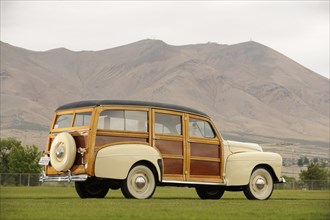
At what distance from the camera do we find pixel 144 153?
1666 centimetres

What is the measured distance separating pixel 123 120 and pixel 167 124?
4.29ft

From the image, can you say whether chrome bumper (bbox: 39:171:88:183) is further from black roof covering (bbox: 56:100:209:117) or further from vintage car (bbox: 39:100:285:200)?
black roof covering (bbox: 56:100:209:117)

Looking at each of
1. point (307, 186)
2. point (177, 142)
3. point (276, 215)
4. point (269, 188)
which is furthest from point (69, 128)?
point (307, 186)

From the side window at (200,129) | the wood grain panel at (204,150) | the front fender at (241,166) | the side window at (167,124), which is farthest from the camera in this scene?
the front fender at (241,166)

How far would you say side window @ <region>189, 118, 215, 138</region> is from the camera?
18.4 metres

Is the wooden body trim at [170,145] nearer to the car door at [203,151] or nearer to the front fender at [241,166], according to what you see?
the car door at [203,151]

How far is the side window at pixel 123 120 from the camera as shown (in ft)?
54.8

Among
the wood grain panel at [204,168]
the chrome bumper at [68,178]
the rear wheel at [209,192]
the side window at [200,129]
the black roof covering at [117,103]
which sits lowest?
the rear wheel at [209,192]

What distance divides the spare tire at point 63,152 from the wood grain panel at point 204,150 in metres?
3.18

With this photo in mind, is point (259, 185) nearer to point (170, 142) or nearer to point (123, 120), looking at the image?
point (170, 142)

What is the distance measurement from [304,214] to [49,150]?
786 cm

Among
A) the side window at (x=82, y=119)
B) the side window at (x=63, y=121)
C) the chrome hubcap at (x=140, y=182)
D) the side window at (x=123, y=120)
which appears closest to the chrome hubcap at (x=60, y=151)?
the side window at (x=82, y=119)

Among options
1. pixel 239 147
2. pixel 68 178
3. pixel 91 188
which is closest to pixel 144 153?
pixel 68 178

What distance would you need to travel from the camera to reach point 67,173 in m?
16.9
